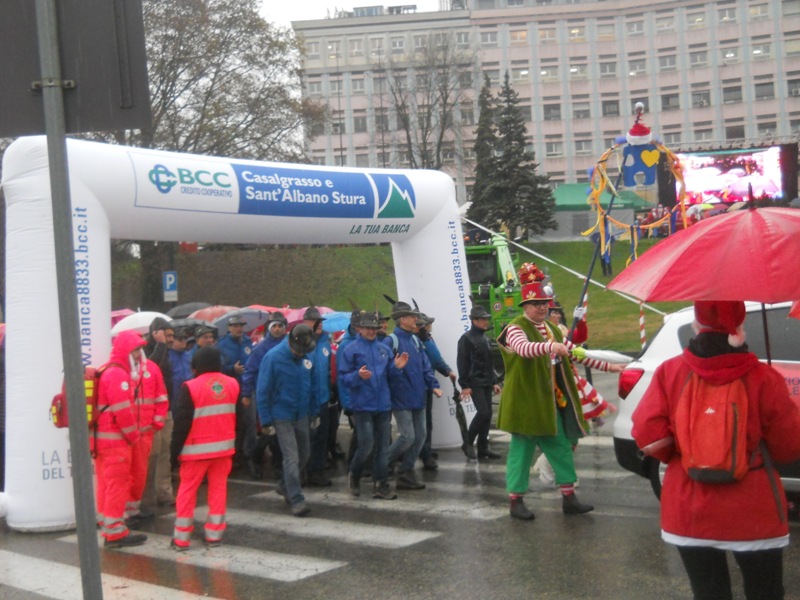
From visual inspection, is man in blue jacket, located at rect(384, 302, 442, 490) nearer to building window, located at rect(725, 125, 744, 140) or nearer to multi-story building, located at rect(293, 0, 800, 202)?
multi-story building, located at rect(293, 0, 800, 202)

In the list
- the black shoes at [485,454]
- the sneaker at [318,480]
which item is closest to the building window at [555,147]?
the black shoes at [485,454]

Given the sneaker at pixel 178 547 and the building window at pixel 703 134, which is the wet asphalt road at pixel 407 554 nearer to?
the sneaker at pixel 178 547

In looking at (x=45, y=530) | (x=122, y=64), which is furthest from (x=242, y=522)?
(x=122, y=64)

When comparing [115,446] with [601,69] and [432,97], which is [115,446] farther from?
[601,69]

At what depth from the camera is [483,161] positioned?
167 ft

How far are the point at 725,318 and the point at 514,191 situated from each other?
47.2 meters

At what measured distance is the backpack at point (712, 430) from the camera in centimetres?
387

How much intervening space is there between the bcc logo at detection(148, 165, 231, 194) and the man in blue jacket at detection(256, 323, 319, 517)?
6.35 feet

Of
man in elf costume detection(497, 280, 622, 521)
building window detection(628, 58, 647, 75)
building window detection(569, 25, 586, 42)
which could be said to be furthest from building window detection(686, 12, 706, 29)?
man in elf costume detection(497, 280, 622, 521)

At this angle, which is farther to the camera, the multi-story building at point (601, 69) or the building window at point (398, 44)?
the building window at point (398, 44)

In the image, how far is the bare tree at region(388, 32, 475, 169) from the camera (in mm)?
60469

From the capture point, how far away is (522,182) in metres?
50.5

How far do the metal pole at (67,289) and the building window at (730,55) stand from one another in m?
76.0

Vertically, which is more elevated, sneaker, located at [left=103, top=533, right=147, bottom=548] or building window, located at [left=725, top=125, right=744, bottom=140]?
building window, located at [left=725, top=125, right=744, bottom=140]
